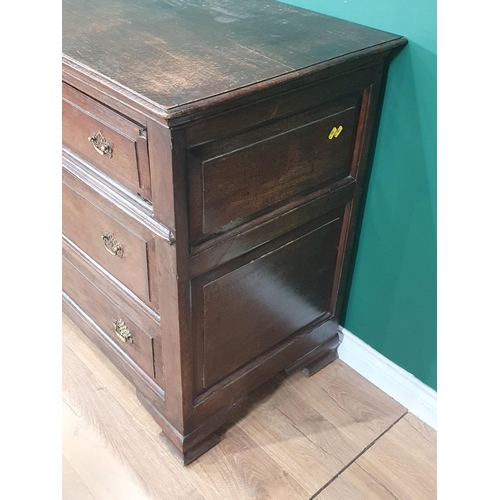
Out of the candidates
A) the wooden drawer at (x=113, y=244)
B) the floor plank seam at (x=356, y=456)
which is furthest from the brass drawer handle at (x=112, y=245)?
the floor plank seam at (x=356, y=456)

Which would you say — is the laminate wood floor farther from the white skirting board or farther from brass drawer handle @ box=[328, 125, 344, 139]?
brass drawer handle @ box=[328, 125, 344, 139]

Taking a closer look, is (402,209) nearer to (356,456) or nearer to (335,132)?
(335,132)

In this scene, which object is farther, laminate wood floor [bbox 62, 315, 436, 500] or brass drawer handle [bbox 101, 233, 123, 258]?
laminate wood floor [bbox 62, 315, 436, 500]

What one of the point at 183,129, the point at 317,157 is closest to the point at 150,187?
the point at 183,129

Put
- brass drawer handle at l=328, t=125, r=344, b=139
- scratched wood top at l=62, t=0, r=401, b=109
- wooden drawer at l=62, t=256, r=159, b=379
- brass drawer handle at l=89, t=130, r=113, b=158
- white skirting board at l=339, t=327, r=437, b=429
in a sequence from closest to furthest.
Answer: scratched wood top at l=62, t=0, r=401, b=109, brass drawer handle at l=89, t=130, r=113, b=158, brass drawer handle at l=328, t=125, r=344, b=139, wooden drawer at l=62, t=256, r=159, b=379, white skirting board at l=339, t=327, r=437, b=429

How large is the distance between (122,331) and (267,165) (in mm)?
558

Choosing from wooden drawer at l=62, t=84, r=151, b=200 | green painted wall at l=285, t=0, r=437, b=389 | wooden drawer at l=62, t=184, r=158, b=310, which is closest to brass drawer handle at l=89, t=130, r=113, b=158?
wooden drawer at l=62, t=84, r=151, b=200

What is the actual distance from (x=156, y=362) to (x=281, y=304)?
0.32m

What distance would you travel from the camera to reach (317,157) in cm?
111

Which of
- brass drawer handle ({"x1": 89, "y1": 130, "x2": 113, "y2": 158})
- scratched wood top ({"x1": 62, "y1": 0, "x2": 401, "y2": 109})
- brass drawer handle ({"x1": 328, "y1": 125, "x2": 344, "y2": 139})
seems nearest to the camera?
scratched wood top ({"x1": 62, "y1": 0, "x2": 401, "y2": 109})

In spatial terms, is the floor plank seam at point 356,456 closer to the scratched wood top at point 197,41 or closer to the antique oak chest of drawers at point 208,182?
the antique oak chest of drawers at point 208,182

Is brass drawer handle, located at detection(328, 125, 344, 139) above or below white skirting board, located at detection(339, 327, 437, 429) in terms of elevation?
above

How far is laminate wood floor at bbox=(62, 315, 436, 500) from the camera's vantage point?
1.26 m

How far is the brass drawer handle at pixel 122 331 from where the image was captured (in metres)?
1.28
